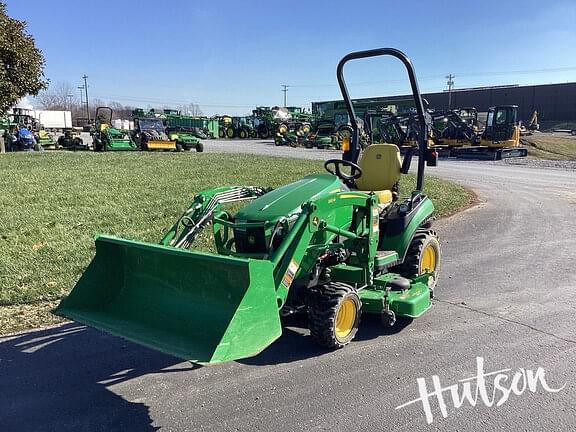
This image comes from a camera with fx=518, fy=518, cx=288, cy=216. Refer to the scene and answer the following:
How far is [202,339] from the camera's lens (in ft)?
10.8

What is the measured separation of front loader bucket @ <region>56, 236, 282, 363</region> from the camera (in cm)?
304

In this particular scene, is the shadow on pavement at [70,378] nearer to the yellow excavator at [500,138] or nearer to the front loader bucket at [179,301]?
the front loader bucket at [179,301]

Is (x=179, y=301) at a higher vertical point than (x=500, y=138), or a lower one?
lower

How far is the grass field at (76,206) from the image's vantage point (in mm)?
5262

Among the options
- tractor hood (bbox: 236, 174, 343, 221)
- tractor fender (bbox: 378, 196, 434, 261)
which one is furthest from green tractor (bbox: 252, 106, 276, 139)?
tractor hood (bbox: 236, 174, 343, 221)

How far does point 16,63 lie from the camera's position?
696 inches

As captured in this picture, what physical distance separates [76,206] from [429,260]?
656 cm

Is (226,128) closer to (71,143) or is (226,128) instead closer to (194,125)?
(194,125)

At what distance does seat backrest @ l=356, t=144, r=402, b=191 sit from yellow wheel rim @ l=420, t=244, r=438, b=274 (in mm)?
764

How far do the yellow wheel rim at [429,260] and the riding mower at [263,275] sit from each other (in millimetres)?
229

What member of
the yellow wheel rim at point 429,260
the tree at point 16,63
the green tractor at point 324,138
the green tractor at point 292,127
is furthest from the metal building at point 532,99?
the yellow wheel rim at point 429,260

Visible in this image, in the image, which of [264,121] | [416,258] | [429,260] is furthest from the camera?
[264,121]

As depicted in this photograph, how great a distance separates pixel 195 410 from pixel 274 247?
1322mm

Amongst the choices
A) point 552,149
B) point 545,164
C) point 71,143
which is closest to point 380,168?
point 545,164
